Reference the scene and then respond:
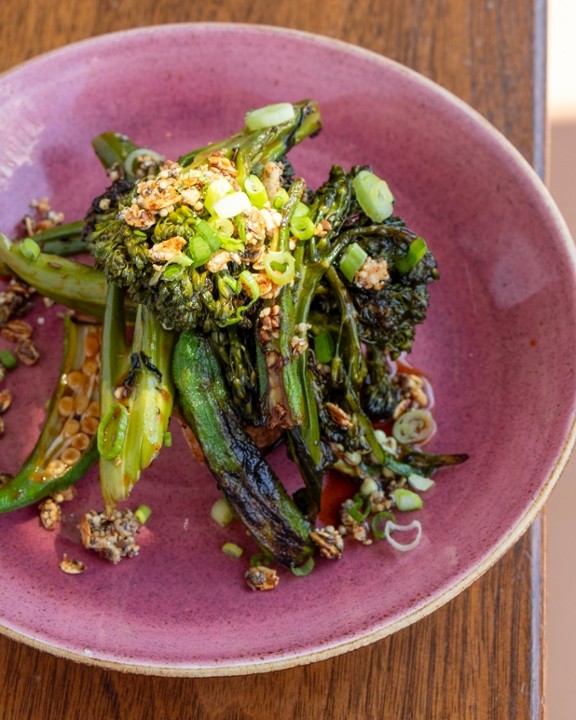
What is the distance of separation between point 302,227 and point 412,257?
38 cm

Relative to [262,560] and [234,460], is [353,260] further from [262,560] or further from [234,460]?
[262,560]

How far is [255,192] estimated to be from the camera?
2.24 m

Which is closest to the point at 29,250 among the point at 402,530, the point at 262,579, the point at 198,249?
the point at 198,249

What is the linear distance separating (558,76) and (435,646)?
2953mm

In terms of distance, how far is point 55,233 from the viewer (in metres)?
2.79

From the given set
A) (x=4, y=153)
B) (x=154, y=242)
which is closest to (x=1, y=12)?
(x=4, y=153)

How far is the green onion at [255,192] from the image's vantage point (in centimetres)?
224

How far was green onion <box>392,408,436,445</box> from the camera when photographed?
264cm

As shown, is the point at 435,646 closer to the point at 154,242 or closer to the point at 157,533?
the point at 157,533

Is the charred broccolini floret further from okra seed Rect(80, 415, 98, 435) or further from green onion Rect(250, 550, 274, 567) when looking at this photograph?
green onion Rect(250, 550, 274, 567)

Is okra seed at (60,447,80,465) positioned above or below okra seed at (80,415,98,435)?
below

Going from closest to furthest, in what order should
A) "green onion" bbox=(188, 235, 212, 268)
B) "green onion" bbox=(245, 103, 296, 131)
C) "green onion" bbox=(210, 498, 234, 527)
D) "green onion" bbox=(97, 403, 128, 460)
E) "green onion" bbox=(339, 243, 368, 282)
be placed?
"green onion" bbox=(188, 235, 212, 268)
"green onion" bbox=(97, 403, 128, 460)
"green onion" bbox=(339, 243, 368, 282)
"green onion" bbox=(245, 103, 296, 131)
"green onion" bbox=(210, 498, 234, 527)

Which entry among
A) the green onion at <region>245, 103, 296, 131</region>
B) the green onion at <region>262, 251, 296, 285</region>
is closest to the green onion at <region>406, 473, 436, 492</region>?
the green onion at <region>262, 251, 296, 285</region>

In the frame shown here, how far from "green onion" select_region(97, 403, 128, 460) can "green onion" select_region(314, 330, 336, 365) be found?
62cm
